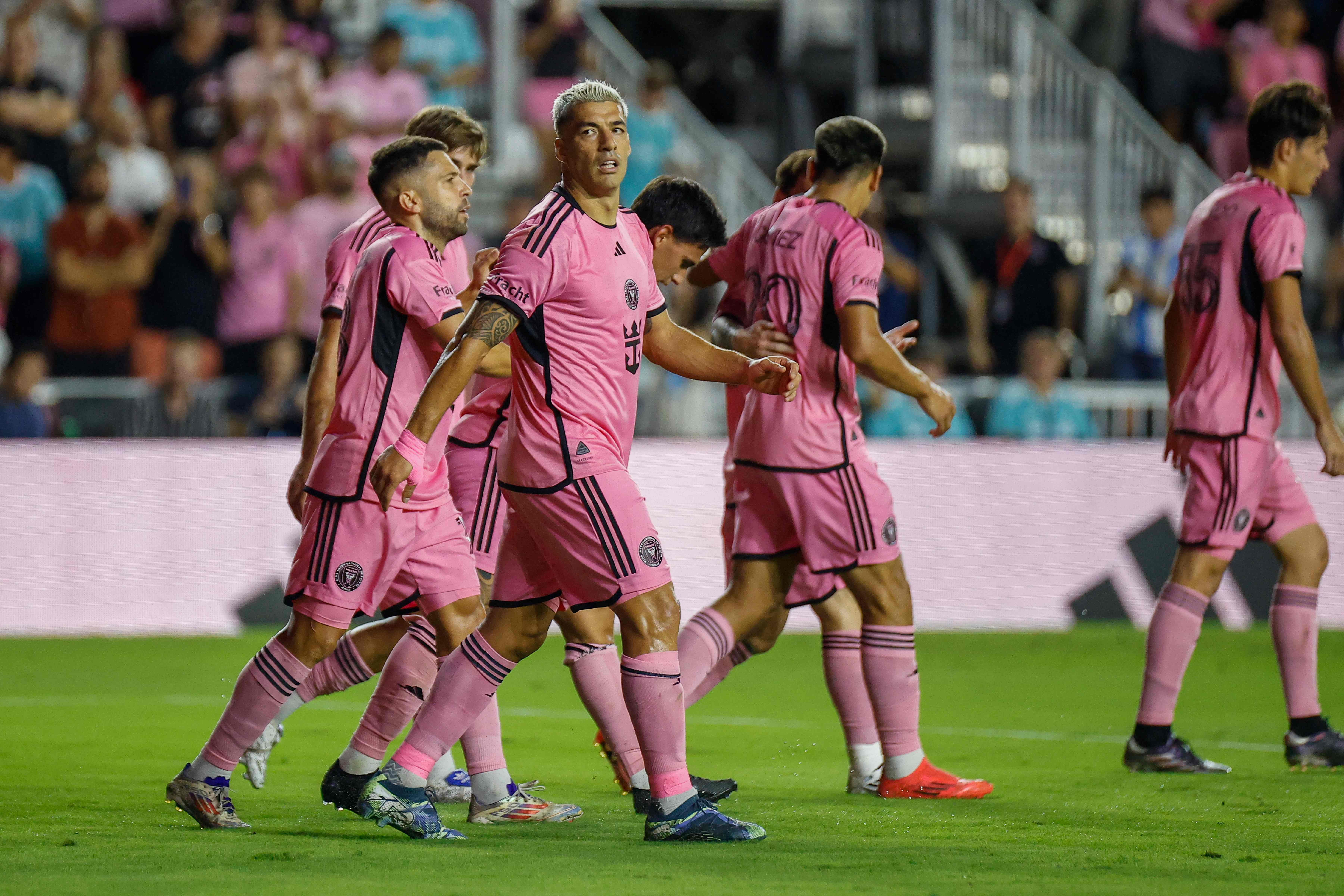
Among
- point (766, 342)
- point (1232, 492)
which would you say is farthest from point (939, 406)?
point (1232, 492)

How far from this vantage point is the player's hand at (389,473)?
16.2ft

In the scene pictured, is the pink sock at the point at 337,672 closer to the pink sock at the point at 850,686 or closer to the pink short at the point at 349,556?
the pink short at the point at 349,556

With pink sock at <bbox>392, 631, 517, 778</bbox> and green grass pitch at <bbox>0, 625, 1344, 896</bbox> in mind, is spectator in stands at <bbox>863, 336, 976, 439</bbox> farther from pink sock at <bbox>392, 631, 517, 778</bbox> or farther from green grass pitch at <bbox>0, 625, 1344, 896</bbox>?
pink sock at <bbox>392, 631, 517, 778</bbox>

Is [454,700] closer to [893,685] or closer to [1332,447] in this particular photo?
[893,685]

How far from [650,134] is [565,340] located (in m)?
10.7

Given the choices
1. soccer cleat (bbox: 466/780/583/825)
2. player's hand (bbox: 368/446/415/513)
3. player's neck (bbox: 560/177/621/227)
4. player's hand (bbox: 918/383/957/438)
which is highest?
player's neck (bbox: 560/177/621/227)

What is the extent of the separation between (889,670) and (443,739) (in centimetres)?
169

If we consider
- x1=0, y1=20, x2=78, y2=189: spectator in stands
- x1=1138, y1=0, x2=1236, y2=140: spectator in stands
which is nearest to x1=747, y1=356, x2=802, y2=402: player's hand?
x1=0, y1=20, x2=78, y2=189: spectator in stands

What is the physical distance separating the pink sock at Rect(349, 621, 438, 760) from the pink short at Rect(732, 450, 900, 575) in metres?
1.36

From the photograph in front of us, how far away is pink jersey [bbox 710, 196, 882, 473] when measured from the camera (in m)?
6.41

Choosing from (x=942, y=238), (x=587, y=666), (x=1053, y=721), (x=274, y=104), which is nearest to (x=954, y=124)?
(x=942, y=238)

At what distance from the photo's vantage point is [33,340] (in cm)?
1411

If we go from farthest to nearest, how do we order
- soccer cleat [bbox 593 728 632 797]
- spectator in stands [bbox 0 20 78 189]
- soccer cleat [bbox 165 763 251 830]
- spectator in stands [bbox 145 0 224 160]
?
spectator in stands [bbox 145 0 224 160] < spectator in stands [bbox 0 20 78 189] < soccer cleat [bbox 593 728 632 797] < soccer cleat [bbox 165 763 251 830]

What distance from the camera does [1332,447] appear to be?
6.95 m
